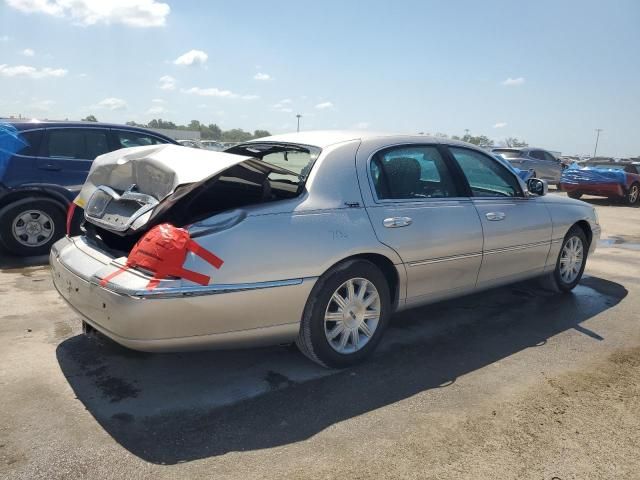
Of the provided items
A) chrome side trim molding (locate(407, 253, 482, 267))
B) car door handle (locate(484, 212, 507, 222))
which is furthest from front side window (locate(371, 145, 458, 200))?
chrome side trim molding (locate(407, 253, 482, 267))

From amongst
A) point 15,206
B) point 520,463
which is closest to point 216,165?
point 520,463

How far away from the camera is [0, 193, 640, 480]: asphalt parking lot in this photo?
2.57 meters

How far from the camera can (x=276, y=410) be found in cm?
304

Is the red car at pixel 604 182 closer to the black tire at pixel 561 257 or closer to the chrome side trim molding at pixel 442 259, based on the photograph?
the black tire at pixel 561 257

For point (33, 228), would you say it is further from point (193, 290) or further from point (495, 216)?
point (495, 216)

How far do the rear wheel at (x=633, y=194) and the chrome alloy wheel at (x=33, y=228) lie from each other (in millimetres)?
15790

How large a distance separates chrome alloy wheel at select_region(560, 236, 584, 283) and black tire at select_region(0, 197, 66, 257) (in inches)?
226

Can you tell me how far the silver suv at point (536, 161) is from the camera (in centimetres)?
1867

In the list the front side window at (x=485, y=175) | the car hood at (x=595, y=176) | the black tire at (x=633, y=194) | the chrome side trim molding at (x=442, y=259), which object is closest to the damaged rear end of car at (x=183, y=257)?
the chrome side trim molding at (x=442, y=259)

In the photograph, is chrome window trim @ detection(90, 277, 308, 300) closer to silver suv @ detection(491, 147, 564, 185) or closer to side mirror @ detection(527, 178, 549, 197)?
side mirror @ detection(527, 178, 549, 197)

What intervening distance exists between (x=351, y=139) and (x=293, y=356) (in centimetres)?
160

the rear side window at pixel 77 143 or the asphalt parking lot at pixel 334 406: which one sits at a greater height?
the rear side window at pixel 77 143

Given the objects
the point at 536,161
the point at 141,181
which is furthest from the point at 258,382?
the point at 536,161

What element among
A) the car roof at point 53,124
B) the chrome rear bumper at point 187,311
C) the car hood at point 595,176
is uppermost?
the car roof at point 53,124
